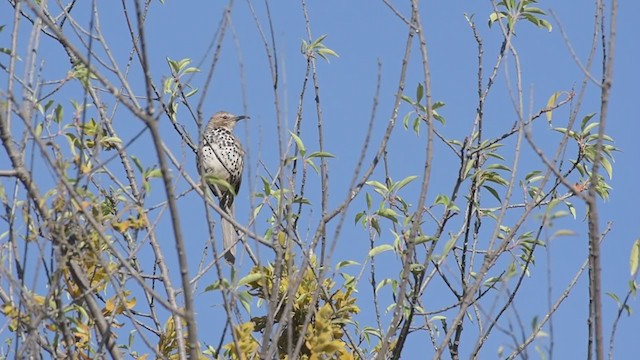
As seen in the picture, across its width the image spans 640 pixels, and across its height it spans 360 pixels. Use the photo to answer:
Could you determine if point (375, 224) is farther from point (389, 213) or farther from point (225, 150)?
point (225, 150)

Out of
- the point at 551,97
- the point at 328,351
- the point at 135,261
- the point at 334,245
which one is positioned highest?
Result: the point at 551,97

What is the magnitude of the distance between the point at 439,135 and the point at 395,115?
79 centimetres

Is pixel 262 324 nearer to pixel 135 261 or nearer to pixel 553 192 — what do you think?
pixel 135 261

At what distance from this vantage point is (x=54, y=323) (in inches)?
132

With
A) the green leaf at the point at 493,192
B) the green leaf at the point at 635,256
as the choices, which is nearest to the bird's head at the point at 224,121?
the green leaf at the point at 493,192

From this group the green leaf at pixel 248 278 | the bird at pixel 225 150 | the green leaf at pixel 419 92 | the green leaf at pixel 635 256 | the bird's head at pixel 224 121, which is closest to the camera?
the green leaf at pixel 635 256

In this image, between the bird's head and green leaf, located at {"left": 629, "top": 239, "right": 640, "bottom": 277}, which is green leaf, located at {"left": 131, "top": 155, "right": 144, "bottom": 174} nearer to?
green leaf, located at {"left": 629, "top": 239, "right": 640, "bottom": 277}

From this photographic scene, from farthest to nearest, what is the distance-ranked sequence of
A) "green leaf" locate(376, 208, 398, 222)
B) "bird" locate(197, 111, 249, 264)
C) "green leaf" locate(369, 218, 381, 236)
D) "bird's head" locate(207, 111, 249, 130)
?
"bird's head" locate(207, 111, 249, 130), "bird" locate(197, 111, 249, 264), "green leaf" locate(369, 218, 381, 236), "green leaf" locate(376, 208, 398, 222)

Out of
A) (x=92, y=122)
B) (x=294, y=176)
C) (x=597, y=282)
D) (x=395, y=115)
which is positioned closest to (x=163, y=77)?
(x=92, y=122)

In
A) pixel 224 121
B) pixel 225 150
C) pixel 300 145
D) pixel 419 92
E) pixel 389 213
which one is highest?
pixel 224 121

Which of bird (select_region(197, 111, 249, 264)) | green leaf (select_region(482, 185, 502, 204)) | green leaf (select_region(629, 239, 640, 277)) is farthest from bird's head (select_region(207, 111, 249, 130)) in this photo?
green leaf (select_region(629, 239, 640, 277))

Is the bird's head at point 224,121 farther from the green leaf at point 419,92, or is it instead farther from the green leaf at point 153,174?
the green leaf at point 153,174

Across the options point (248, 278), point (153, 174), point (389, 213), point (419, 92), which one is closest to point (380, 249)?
point (389, 213)

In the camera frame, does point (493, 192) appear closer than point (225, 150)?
Yes
